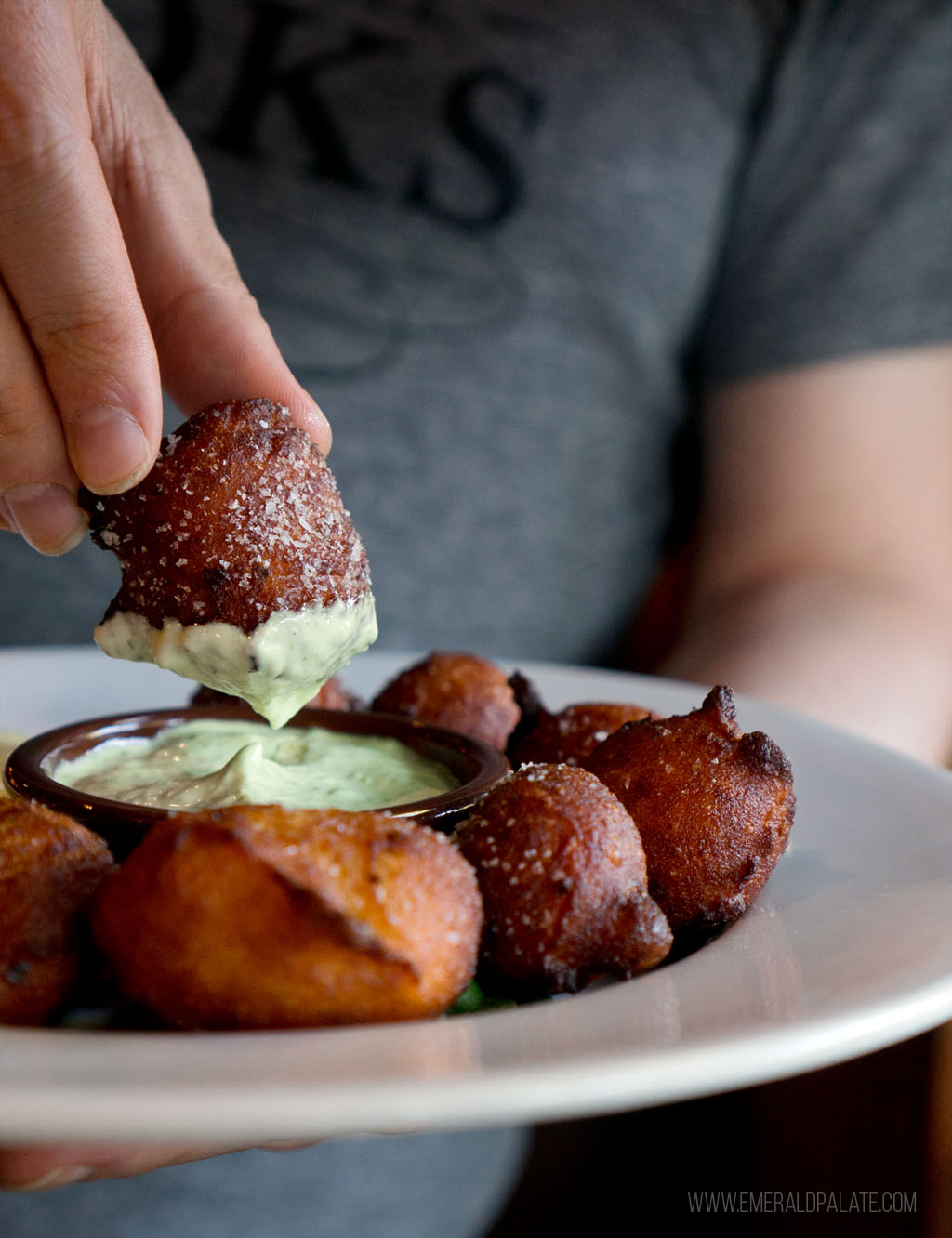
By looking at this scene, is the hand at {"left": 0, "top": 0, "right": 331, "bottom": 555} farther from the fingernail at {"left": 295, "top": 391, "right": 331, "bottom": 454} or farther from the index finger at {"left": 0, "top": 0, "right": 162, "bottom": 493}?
the fingernail at {"left": 295, "top": 391, "right": 331, "bottom": 454}

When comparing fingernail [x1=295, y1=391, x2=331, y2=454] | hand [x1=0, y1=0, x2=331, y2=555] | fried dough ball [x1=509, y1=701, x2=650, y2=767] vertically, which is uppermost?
hand [x1=0, y1=0, x2=331, y2=555]

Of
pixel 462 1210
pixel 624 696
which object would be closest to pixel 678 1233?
pixel 462 1210

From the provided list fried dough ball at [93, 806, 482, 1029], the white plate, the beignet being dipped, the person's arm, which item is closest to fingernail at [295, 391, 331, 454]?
the beignet being dipped

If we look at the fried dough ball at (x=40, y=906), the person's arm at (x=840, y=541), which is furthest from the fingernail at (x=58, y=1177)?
the person's arm at (x=840, y=541)

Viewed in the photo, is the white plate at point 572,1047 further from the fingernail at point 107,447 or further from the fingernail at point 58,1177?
the fingernail at point 107,447

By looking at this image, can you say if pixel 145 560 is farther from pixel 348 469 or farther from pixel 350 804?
pixel 348 469
